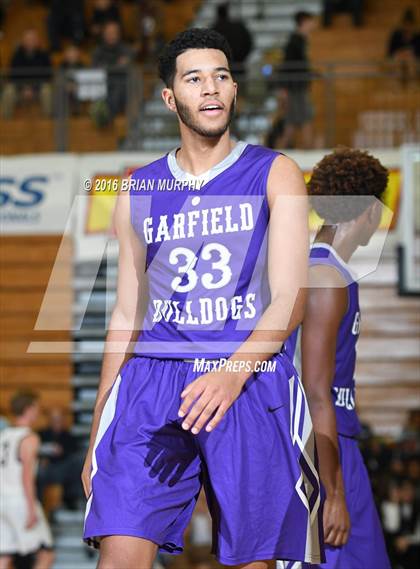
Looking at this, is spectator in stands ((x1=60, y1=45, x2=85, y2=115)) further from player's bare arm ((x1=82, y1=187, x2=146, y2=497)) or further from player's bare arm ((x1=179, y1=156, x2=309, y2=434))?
player's bare arm ((x1=179, y1=156, x2=309, y2=434))

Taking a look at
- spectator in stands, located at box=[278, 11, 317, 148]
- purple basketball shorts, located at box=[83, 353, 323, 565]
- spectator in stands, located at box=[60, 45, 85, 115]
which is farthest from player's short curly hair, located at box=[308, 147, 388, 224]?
spectator in stands, located at box=[60, 45, 85, 115]

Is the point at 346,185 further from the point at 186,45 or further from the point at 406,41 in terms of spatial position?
the point at 406,41

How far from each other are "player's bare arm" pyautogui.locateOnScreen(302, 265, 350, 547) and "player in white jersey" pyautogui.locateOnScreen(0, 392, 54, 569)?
5.02m

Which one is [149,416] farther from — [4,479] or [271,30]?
[271,30]

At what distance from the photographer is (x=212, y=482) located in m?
3.92

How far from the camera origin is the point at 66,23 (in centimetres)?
1596

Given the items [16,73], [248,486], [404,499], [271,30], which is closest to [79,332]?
[248,486]

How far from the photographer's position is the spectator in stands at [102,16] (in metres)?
15.6

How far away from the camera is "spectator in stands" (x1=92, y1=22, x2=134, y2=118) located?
495 inches

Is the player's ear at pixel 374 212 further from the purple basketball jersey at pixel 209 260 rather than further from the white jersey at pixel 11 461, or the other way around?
the white jersey at pixel 11 461

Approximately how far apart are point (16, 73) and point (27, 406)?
A: 17.2 ft

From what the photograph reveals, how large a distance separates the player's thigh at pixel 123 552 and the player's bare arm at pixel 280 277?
407 millimetres

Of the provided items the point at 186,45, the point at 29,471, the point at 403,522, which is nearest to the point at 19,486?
the point at 29,471

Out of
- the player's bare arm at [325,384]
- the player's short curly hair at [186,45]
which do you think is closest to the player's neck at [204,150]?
the player's short curly hair at [186,45]
